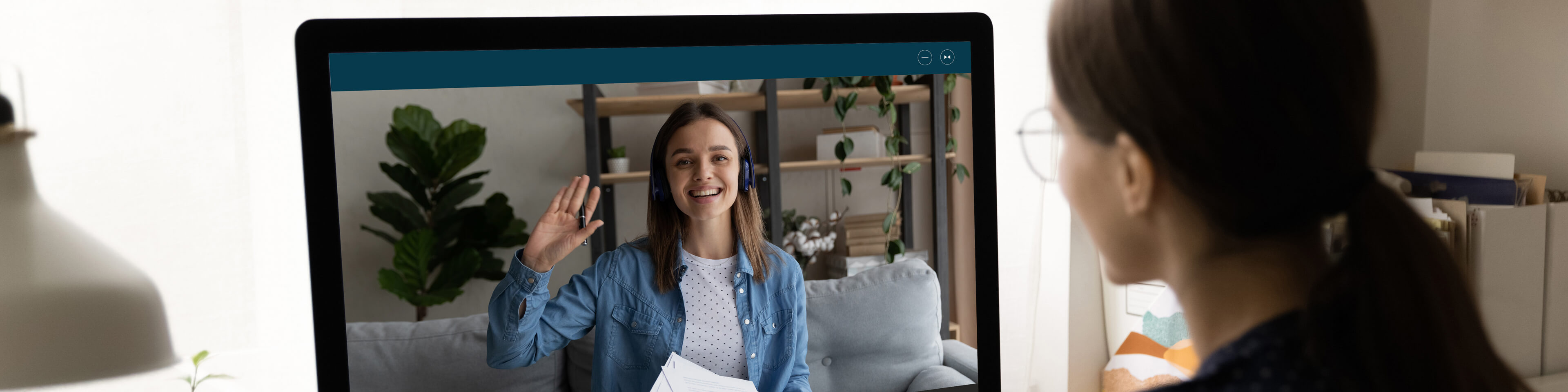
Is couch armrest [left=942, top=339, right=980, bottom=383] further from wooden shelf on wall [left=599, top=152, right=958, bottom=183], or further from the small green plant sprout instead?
the small green plant sprout

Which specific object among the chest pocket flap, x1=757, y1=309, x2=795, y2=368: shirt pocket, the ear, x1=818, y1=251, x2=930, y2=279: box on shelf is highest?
the ear

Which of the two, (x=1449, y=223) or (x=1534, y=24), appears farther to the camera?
(x=1534, y=24)

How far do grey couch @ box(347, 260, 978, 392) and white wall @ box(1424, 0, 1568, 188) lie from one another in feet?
4.25

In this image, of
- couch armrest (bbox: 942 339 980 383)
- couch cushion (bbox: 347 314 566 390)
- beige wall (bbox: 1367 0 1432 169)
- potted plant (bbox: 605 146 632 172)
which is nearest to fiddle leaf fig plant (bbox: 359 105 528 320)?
couch cushion (bbox: 347 314 566 390)

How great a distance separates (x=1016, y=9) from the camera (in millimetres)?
1119

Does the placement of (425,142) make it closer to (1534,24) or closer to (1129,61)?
(1129,61)

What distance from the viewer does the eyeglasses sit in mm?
1138

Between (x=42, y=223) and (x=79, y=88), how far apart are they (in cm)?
19

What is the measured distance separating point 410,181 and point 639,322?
5.16ft

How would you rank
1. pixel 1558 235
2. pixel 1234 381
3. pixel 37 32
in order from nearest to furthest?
pixel 1234 381, pixel 37 32, pixel 1558 235

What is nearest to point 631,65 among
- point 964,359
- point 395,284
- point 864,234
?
point 964,359

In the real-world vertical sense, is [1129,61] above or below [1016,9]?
below

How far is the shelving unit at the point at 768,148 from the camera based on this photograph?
1.77ft

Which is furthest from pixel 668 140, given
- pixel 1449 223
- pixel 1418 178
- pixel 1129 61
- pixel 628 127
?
pixel 1418 178
